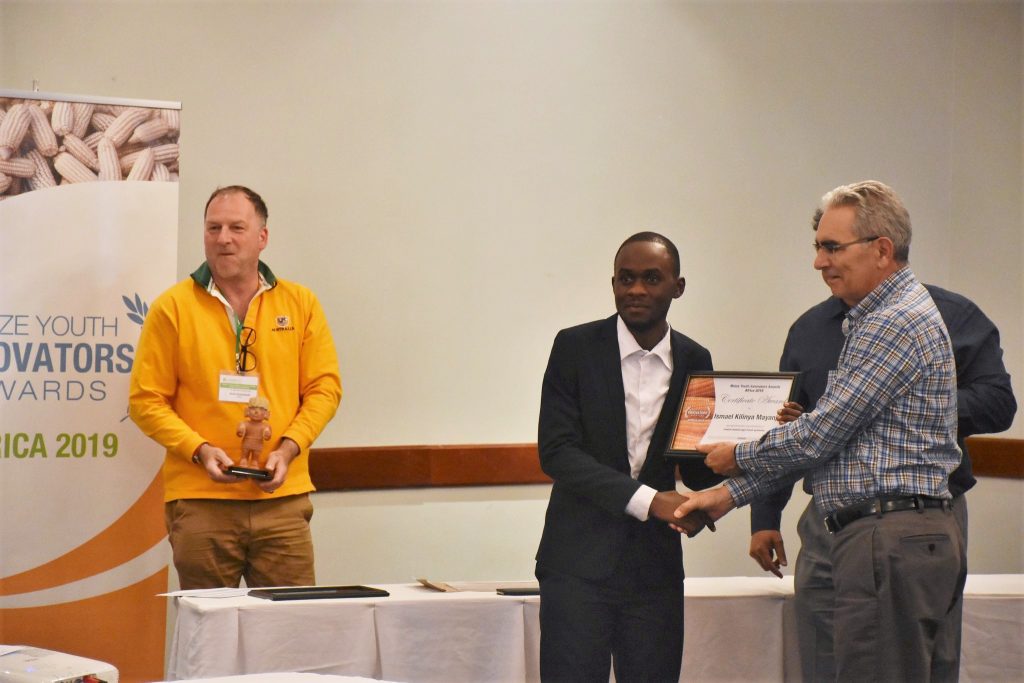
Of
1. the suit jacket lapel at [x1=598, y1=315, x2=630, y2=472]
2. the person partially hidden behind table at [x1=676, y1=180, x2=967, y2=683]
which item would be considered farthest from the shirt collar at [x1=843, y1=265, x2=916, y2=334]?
the suit jacket lapel at [x1=598, y1=315, x2=630, y2=472]

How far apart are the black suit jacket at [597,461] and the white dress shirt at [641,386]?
0.02m

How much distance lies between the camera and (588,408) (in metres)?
2.77

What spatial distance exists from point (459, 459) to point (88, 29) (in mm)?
2446

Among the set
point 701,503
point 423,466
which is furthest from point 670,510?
point 423,466

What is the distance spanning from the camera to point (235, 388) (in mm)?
3516

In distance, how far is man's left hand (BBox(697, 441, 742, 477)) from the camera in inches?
108

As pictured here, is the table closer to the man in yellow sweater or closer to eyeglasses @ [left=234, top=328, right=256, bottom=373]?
the man in yellow sweater

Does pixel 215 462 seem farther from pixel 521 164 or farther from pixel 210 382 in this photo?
pixel 521 164

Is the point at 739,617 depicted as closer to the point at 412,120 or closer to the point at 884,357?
the point at 884,357

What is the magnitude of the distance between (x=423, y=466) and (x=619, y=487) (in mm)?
2227

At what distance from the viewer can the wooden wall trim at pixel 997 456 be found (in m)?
5.11

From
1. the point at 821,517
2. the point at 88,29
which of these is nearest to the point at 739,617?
the point at 821,517

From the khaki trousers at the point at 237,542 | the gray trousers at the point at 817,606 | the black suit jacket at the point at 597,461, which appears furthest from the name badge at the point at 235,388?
the gray trousers at the point at 817,606

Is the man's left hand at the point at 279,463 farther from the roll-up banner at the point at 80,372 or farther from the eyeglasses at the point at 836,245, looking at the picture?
the eyeglasses at the point at 836,245
